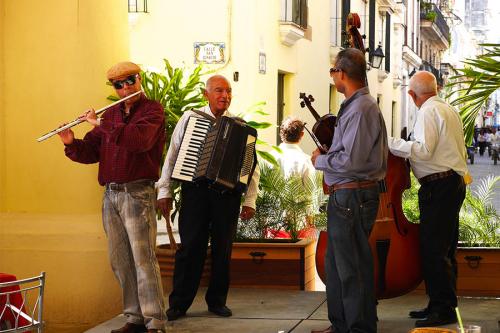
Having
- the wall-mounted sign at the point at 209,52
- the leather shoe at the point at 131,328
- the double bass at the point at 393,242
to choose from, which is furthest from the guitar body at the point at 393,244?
the wall-mounted sign at the point at 209,52

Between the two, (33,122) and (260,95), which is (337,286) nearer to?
(33,122)

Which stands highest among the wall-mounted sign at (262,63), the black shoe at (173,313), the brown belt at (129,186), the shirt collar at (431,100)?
the wall-mounted sign at (262,63)

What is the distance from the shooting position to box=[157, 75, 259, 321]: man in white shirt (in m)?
6.98

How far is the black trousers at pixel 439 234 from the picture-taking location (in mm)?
6586

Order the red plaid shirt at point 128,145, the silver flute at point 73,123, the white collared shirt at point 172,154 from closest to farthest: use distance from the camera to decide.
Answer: the silver flute at point 73,123 → the red plaid shirt at point 128,145 → the white collared shirt at point 172,154

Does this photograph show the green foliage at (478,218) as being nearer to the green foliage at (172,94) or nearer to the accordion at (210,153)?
the green foliage at (172,94)

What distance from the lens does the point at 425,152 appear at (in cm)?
650

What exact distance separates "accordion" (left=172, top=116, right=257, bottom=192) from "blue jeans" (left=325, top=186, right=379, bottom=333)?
3.69ft

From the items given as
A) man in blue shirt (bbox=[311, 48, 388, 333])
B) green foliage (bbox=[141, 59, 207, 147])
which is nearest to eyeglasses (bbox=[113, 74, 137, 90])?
man in blue shirt (bbox=[311, 48, 388, 333])

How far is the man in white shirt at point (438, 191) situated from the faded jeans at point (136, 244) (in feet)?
5.18

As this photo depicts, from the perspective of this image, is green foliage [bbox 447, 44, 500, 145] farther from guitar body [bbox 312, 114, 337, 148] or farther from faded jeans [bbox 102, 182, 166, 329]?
faded jeans [bbox 102, 182, 166, 329]

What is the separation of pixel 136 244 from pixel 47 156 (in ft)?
6.21

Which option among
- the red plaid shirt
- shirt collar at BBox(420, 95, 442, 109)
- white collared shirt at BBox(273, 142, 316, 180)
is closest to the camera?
the red plaid shirt

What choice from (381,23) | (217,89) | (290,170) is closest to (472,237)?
(290,170)
